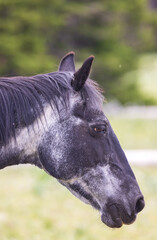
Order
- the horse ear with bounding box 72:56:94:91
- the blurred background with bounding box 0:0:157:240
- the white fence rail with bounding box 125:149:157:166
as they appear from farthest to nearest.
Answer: the white fence rail with bounding box 125:149:157:166 → the blurred background with bounding box 0:0:157:240 → the horse ear with bounding box 72:56:94:91

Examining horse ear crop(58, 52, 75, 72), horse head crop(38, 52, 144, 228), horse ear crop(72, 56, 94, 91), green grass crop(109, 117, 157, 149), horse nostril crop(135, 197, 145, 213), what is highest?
horse ear crop(72, 56, 94, 91)

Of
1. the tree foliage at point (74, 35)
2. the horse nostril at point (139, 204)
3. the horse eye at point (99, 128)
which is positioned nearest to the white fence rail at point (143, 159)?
the horse nostril at point (139, 204)

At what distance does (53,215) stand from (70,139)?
155 inches

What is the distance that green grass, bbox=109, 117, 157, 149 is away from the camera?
43.4ft

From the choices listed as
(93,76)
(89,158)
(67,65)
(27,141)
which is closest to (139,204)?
(89,158)

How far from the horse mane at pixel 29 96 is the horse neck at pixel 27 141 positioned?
33 millimetres

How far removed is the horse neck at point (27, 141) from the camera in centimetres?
294

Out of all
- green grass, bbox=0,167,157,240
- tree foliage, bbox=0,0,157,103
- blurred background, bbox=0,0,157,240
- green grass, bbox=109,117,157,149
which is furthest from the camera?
tree foliage, bbox=0,0,157,103

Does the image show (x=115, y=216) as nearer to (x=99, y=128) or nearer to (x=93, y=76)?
(x=99, y=128)

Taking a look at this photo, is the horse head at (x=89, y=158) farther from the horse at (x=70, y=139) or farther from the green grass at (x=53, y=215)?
the green grass at (x=53, y=215)

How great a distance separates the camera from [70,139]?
9.71 ft

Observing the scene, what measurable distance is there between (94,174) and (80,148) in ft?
0.62

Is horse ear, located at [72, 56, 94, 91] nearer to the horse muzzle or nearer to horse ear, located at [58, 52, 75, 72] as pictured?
horse ear, located at [58, 52, 75, 72]

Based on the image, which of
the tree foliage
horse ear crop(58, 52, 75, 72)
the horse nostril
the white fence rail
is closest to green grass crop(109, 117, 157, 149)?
the white fence rail
